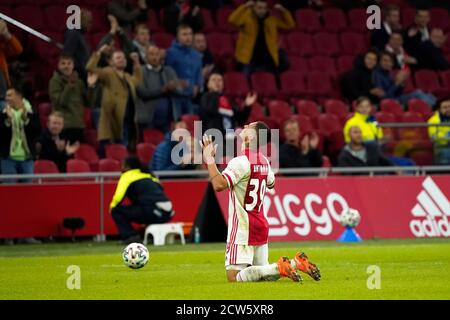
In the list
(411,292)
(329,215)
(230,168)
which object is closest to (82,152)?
(329,215)

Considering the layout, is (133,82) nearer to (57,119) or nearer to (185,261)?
(57,119)

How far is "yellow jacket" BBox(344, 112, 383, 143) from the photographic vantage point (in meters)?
23.6

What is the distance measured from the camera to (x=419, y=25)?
2884cm

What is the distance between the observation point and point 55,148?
2241 cm

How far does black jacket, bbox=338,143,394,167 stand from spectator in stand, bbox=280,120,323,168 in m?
0.43

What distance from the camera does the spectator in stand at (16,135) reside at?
839 inches

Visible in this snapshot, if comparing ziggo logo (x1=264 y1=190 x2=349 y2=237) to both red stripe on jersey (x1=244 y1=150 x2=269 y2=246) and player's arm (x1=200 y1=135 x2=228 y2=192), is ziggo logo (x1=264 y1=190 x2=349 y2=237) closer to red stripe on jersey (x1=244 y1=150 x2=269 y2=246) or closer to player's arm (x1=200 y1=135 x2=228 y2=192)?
red stripe on jersey (x1=244 y1=150 x2=269 y2=246)

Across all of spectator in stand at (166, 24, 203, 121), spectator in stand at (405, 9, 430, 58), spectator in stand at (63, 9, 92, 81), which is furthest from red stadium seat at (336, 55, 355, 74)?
spectator in stand at (63, 9, 92, 81)

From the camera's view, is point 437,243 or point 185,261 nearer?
point 185,261

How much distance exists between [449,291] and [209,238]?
954 centimetres

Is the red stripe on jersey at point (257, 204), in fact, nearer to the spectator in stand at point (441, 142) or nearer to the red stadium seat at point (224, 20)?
the spectator in stand at point (441, 142)

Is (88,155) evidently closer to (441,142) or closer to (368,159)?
(368,159)

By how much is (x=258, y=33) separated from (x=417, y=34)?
464 centimetres

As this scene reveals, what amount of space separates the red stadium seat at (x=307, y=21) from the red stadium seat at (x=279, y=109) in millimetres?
3551
